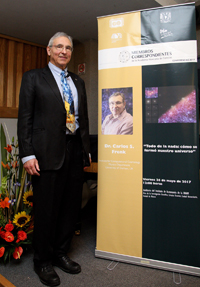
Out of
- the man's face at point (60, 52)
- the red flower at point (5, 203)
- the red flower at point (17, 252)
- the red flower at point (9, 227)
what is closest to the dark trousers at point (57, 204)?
the red flower at point (17, 252)

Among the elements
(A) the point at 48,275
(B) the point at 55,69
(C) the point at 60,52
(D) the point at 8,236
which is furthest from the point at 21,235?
(C) the point at 60,52

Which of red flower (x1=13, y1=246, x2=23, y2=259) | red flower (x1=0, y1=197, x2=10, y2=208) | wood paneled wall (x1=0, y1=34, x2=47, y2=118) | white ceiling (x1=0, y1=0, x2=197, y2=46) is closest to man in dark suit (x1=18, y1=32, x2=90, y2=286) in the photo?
red flower (x1=13, y1=246, x2=23, y2=259)

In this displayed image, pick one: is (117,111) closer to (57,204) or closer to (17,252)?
(57,204)

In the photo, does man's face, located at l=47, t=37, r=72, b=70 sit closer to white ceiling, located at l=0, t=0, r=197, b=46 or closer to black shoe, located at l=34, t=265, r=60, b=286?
white ceiling, located at l=0, t=0, r=197, b=46

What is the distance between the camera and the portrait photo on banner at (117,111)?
176cm

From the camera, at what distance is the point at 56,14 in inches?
103

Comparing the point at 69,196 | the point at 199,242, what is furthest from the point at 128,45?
the point at 199,242

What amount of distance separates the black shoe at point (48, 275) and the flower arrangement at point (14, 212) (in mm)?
258

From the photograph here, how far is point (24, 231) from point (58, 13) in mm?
2362

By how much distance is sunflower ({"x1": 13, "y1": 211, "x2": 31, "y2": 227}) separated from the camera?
1895mm

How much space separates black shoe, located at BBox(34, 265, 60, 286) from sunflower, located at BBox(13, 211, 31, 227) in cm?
42

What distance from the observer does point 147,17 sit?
66.9 inches

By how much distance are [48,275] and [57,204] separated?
473 mm

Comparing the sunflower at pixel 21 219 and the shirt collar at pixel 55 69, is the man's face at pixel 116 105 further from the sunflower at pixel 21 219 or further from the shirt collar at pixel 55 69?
the sunflower at pixel 21 219
